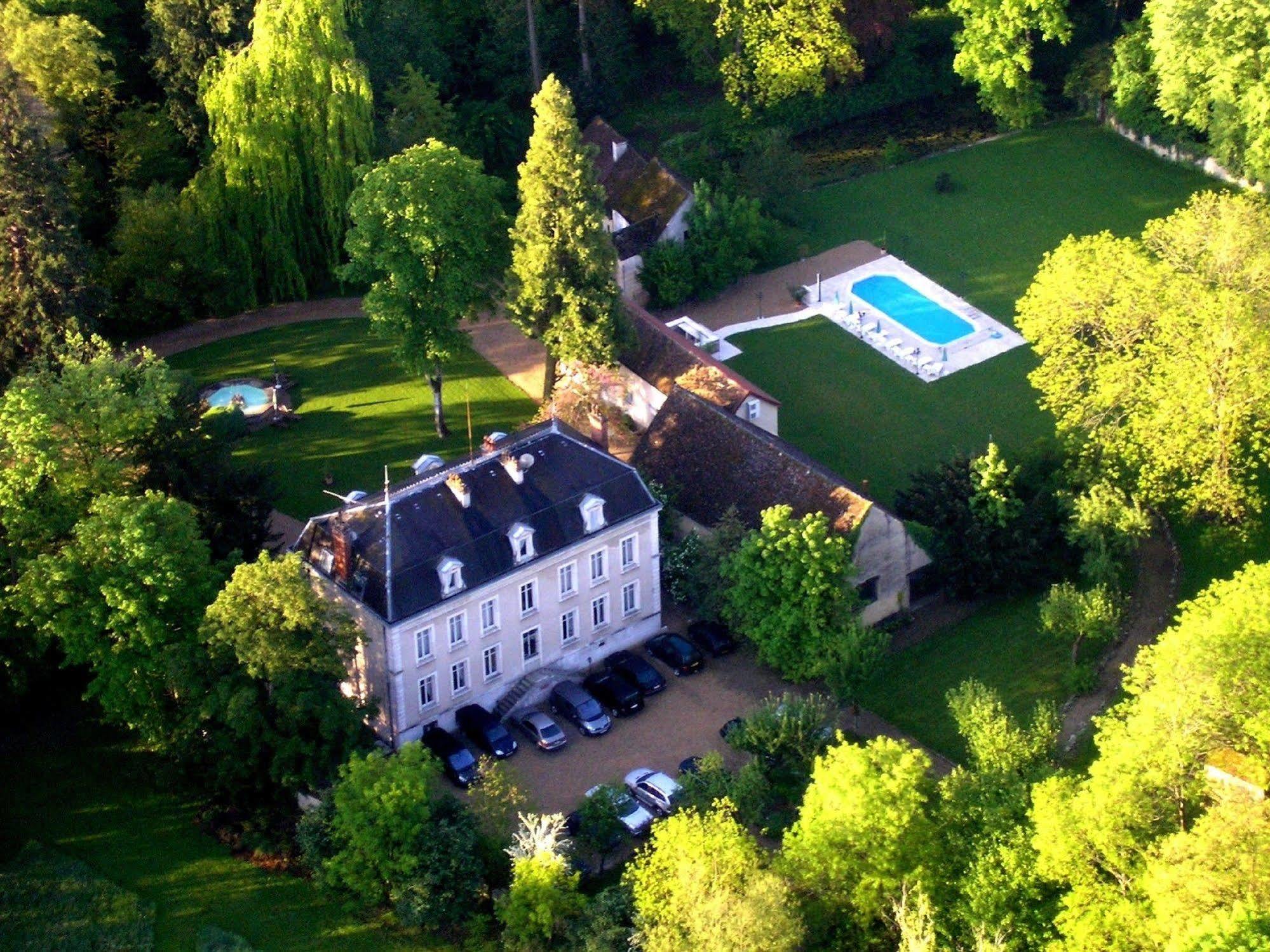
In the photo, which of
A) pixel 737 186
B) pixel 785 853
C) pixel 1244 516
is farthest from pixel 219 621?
pixel 737 186

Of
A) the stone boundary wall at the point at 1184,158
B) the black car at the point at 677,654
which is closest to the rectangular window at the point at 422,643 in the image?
the black car at the point at 677,654

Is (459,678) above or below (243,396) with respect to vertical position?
below

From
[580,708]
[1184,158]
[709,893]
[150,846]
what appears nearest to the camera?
[709,893]

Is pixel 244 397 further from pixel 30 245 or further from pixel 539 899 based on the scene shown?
pixel 539 899

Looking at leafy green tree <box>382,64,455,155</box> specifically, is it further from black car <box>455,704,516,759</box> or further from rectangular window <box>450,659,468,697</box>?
black car <box>455,704,516,759</box>

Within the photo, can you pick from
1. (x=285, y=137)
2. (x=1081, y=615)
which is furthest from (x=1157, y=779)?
(x=285, y=137)

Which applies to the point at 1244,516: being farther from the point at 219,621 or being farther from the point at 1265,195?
the point at 219,621

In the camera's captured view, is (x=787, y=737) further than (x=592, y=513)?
No
